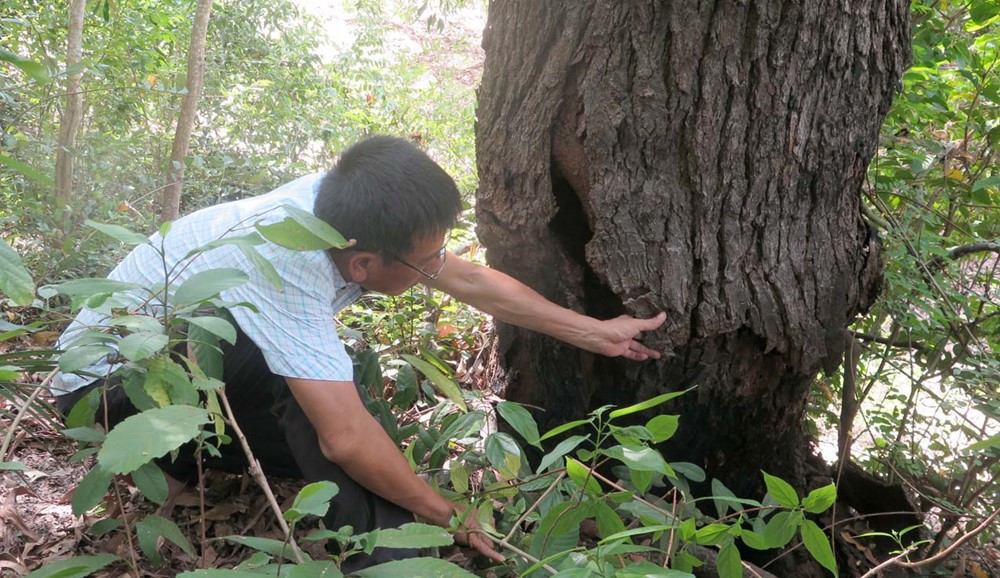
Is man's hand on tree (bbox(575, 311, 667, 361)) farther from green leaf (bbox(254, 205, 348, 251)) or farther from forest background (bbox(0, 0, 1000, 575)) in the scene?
green leaf (bbox(254, 205, 348, 251))

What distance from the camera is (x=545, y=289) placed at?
247 centimetres

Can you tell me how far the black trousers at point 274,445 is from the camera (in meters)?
2.05

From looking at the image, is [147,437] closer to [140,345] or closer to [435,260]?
[140,345]

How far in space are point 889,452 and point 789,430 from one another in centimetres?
46

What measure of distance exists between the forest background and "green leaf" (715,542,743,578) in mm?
478

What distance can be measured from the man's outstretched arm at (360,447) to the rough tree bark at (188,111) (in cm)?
326

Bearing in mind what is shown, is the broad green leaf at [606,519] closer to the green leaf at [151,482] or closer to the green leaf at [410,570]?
the green leaf at [410,570]

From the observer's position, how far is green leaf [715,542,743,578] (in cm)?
145

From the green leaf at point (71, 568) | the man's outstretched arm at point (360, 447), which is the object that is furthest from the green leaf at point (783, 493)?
the green leaf at point (71, 568)

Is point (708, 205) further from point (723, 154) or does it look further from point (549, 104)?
point (549, 104)

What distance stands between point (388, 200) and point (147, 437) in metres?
0.98

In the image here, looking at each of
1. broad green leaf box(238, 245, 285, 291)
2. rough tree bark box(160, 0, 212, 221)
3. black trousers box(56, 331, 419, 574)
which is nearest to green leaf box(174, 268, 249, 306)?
broad green leaf box(238, 245, 285, 291)

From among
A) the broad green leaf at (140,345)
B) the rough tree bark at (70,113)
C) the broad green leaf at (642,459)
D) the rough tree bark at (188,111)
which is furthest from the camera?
the rough tree bark at (188,111)

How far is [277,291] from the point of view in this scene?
6.44ft
